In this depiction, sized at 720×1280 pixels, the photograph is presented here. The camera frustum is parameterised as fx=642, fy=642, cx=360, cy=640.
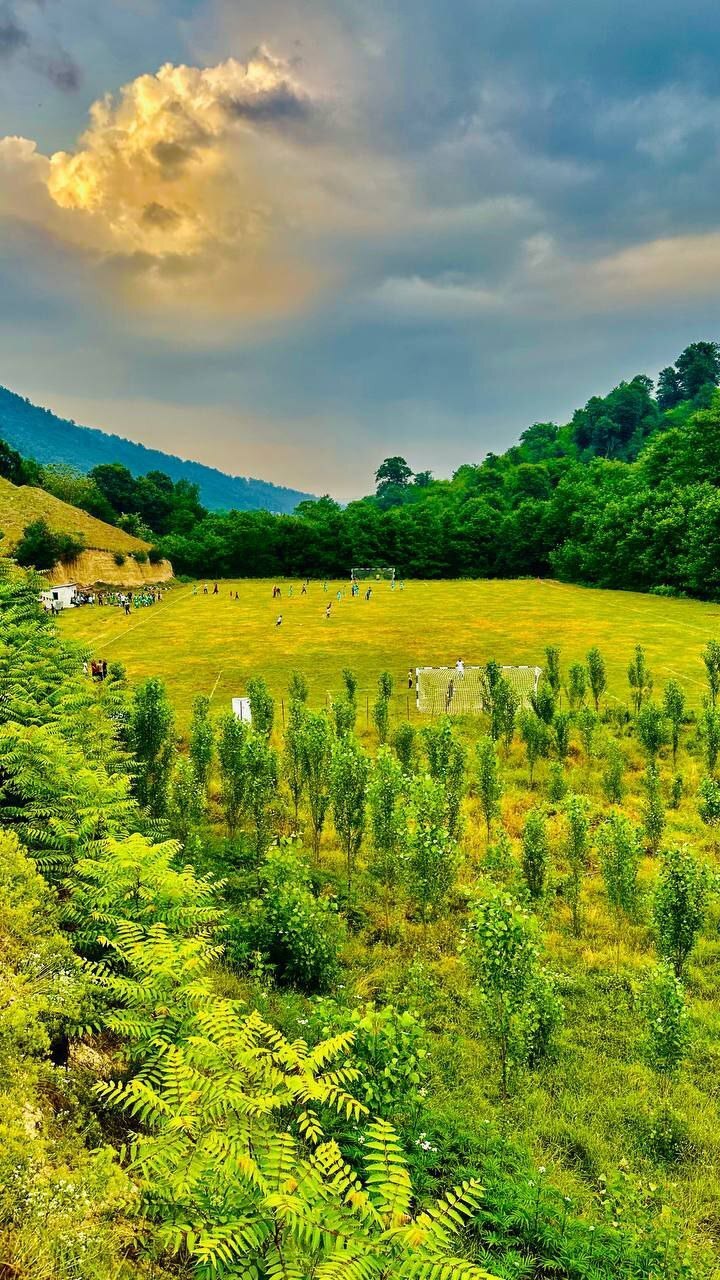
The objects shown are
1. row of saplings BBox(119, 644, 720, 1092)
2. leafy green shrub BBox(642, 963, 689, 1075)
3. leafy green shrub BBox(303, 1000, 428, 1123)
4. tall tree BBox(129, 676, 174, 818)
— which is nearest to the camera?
leafy green shrub BBox(303, 1000, 428, 1123)

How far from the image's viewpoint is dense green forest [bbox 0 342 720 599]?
287 ft

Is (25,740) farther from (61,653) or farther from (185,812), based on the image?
(61,653)

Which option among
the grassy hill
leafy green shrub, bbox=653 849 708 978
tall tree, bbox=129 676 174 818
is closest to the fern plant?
leafy green shrub, bbox=653 849 708 978

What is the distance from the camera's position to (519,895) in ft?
46.2

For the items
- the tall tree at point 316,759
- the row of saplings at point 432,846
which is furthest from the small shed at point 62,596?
the tall tree at point 316,759

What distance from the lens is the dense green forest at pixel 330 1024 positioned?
5.14m

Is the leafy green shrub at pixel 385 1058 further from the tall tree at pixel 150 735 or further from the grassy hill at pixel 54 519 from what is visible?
the grassy hill at pixel 54 519

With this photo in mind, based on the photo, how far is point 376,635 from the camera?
58.1 m

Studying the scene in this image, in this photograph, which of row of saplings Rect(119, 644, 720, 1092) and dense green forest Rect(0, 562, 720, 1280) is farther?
row of saplings Rect(119, 644, 720, 1092)

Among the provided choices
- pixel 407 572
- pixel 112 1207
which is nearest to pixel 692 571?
pixel 407 572

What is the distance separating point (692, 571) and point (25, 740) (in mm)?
81555

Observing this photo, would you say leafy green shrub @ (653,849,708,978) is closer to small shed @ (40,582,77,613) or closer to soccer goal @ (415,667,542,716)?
soccer goal @ (415,667,542,716)

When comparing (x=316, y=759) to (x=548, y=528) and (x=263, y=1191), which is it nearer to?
(x=263, y=1191)

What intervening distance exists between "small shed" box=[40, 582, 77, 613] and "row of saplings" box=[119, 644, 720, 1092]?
53851 millimetres
